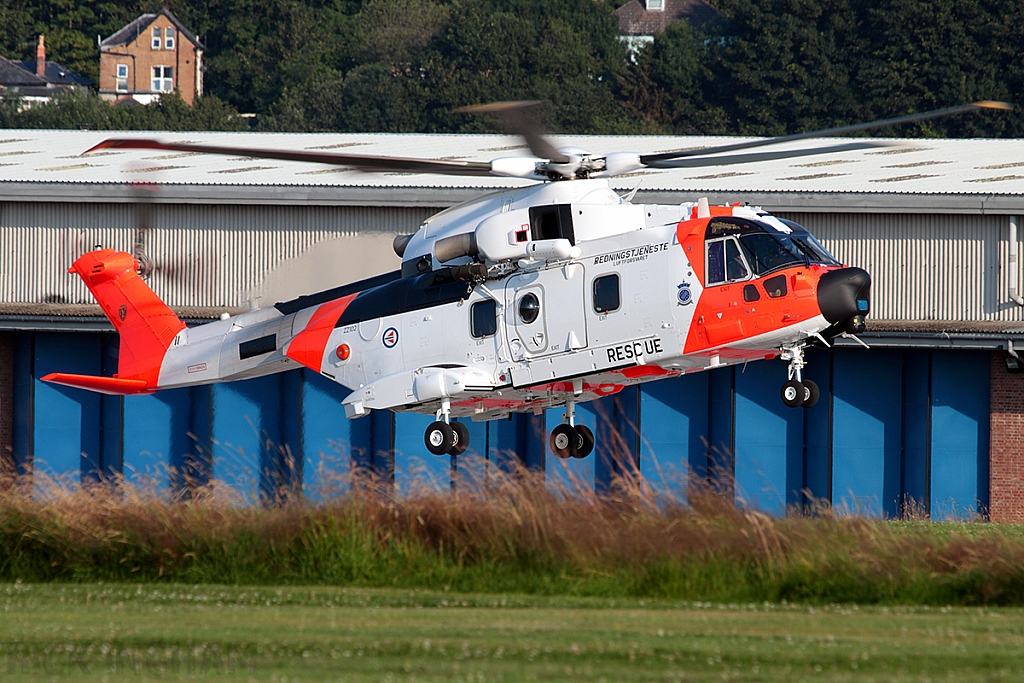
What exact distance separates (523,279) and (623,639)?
324 inches

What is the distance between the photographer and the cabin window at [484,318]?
23.2 meters

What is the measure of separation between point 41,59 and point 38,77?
9.99 feet

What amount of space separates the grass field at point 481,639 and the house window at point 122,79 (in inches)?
5033

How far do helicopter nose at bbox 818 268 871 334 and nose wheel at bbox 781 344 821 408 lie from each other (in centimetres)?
88

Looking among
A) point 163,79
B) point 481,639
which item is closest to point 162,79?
point 163,79

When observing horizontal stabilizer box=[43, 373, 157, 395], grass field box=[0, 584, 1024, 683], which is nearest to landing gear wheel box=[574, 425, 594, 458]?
grass field box=[0, 584, 1024, 683]

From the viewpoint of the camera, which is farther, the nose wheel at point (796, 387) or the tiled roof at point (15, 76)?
the tiled roof at point (15, 76)

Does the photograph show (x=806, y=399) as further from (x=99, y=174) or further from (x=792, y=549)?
(x=99, y=174)

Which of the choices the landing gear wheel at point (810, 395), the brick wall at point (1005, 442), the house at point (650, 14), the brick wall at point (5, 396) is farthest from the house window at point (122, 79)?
the landing gear wheel at point (810, 395)

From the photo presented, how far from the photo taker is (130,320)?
27438 mm

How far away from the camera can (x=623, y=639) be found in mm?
15828

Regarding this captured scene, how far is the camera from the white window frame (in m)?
142

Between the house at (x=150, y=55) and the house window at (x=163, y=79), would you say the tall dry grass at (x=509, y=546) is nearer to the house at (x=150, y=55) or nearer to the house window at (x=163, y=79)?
the house at (x=150, y=55)

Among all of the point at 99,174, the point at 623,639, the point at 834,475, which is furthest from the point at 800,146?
the point at 623,639
